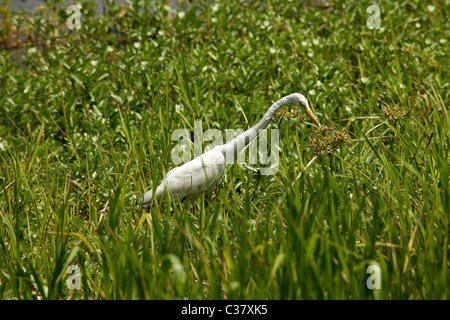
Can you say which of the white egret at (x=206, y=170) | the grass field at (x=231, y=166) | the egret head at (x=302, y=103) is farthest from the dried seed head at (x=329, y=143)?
the white egret at (x=206, y=170)

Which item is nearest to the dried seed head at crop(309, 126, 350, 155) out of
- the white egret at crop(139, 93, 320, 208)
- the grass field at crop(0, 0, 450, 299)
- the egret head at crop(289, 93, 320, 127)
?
the grass field at crop(0, 0, 450, 299)

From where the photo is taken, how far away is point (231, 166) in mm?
3777

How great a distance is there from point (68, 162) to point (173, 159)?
788 millimetres

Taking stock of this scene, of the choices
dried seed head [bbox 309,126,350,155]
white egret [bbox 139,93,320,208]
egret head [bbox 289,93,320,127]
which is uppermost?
egret head [bbox 289,93,320,127]

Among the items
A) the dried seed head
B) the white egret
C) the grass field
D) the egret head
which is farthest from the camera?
the white egret

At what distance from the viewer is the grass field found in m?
2.25

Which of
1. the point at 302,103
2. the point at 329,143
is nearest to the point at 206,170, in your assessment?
the point at 302,103

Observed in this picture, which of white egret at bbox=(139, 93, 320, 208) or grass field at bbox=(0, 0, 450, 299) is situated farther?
white egret at bbox=(139, 93, 320, 208)

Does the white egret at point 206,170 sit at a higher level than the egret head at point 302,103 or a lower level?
lower

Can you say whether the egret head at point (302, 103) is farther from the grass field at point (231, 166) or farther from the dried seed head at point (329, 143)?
the dried seed head at point (329, 143)

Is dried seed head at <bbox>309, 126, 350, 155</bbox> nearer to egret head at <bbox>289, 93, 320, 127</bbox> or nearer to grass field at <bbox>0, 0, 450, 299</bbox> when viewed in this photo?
grass field at <bbox>0, 0, 450, 299</bbox>

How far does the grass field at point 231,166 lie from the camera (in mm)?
2250

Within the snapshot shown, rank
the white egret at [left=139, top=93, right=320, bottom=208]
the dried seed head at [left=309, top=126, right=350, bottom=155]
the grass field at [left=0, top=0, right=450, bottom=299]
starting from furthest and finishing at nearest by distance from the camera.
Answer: the white egret at [left=139, top=93, right=320, bottom=208] < the dried seed head at [left=309, top=126, right=350, bottom=155] < the grass field at [left=0, top=0, right=450, bottom=299]

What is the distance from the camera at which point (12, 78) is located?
15.9ft
